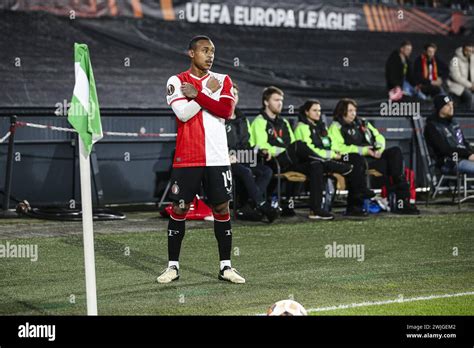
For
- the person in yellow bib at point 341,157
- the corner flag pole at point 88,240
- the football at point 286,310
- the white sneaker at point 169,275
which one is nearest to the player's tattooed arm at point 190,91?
the white sneaker at point 169,275

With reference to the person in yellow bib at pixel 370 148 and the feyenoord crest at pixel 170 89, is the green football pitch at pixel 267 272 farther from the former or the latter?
the feyenoord crest at pixel 170 89

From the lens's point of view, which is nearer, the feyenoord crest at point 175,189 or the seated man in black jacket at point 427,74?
the feyenoord crest at point 175,189

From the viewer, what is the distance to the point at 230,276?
33.2 feet

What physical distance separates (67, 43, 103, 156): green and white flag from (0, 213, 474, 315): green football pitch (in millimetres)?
1706

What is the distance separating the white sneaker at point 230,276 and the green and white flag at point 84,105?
291 cm

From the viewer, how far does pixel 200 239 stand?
43.8 ft

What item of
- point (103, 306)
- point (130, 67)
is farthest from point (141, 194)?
point (103, 306)

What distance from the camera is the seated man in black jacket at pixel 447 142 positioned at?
57.2ft

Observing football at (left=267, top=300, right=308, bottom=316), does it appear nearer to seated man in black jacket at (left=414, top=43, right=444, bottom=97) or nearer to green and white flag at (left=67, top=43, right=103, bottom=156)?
green and white flag at (left=67, top=43, right=103, bottom=156)

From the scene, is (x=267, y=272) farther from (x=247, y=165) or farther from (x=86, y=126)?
(x=247, y=165)

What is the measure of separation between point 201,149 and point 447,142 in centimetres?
840

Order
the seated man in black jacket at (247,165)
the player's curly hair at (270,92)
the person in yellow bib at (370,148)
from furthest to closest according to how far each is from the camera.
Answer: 1. the person in yellow bib at (370,148)
2. the player's curly hair at (270,92)
3. the seated man in black jacket at (247,165)

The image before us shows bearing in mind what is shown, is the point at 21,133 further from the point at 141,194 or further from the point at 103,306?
the point at 103,306
